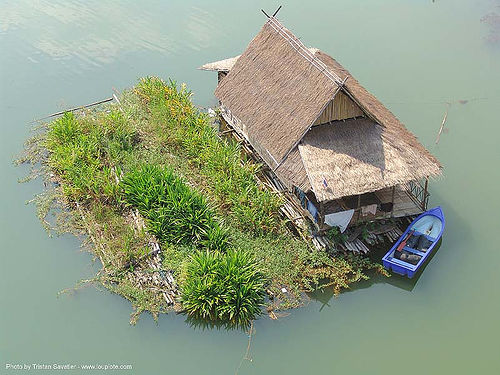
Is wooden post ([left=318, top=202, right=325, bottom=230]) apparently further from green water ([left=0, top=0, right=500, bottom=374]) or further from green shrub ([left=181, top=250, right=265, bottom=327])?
green shrub ([left=181, top=250, right=265, bottom=327])

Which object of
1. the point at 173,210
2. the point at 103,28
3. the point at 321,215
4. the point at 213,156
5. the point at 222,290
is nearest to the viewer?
the point at 222,290

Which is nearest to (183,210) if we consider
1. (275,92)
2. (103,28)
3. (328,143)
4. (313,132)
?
(313,132)

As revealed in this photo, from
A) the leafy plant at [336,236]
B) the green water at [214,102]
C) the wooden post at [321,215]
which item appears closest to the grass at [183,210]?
the leafy plant at [336,236]

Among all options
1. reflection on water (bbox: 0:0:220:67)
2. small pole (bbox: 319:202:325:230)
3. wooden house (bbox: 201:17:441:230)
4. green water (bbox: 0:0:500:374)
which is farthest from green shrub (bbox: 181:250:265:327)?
reflection on water (bbox: 0:0:220:67)

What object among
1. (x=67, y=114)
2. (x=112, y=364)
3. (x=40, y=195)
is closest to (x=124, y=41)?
(x=67, y=114)

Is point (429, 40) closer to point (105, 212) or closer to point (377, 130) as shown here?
point (377, 130)

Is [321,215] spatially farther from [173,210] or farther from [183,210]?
[173,210]
